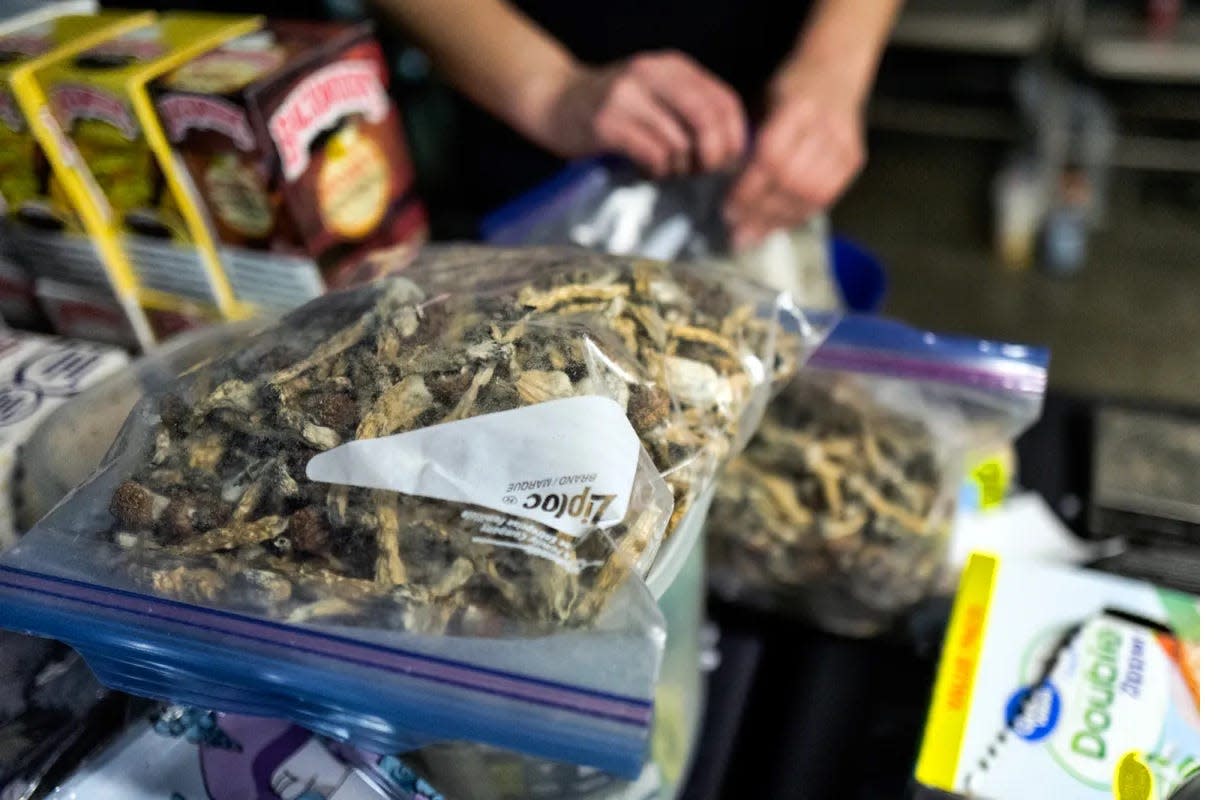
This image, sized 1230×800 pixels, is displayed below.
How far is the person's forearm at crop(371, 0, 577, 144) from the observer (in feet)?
2.81

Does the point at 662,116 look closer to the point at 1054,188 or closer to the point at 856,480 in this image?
the point at 856,480

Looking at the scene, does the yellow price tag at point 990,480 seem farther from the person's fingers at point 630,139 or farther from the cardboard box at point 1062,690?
the person's fingers at point 630,139

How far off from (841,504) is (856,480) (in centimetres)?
2

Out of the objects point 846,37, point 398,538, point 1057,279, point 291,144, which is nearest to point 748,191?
point 846,37

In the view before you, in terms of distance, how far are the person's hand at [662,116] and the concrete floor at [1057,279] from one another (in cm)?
123

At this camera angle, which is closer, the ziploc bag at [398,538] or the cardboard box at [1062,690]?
the ziploc bag at [398,538]

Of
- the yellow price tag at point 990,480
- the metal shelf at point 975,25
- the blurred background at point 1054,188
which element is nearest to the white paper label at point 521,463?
the yellow price tag at point 990,480

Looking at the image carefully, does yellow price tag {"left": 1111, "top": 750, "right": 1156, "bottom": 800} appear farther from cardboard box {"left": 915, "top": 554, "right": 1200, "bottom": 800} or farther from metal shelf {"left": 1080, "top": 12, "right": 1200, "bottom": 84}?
metal shelf {"left": 1080, "top": 12, "right": 1200, "bottom": 84}

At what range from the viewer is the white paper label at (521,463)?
40 cm

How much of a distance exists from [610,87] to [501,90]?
0.15 meters

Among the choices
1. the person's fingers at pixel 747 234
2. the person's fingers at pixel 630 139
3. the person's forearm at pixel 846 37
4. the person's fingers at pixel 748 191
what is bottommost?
the person's fingers at pixel 747 234

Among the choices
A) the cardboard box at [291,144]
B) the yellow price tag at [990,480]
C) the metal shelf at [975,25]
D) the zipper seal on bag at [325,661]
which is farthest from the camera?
the metal shelf at [975,25]

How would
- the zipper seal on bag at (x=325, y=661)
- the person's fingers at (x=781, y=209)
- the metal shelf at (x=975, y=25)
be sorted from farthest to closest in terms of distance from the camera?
the metal shelf at (x=975, y=25), the person's fingers at (x=781, y=209), the zipper seal on bag at (x=325, y=661)

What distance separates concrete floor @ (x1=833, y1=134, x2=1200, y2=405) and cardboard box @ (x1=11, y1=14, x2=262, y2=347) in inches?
62.7
